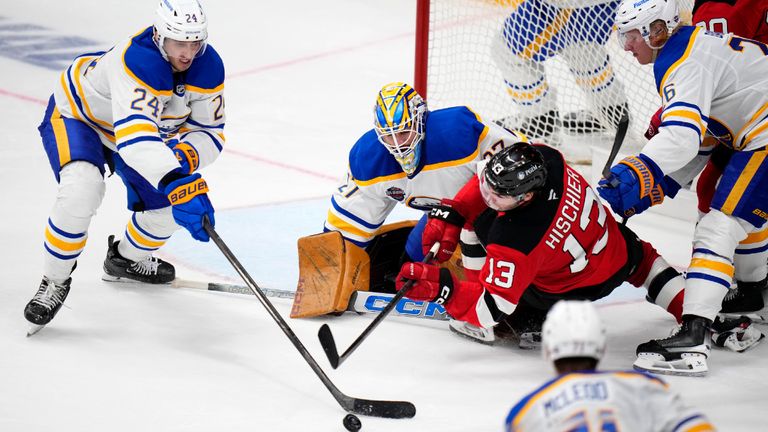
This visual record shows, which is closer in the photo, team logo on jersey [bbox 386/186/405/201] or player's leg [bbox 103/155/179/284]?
team logo on jersey [bbox 386/186/405/201]

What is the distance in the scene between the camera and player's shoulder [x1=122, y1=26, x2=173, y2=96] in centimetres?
351

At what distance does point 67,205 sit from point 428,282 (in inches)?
48.2

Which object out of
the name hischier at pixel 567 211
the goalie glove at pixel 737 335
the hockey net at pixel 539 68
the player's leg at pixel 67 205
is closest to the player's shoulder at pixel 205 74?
the player's leg at pixel 67 205

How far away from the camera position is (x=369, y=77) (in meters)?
7.10

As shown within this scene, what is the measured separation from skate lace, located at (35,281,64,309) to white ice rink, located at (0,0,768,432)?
12cm

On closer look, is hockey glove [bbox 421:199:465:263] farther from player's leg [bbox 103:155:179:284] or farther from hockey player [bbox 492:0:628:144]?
hockey player [bbox 492:0:628:144]

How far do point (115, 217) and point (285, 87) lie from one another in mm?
2225

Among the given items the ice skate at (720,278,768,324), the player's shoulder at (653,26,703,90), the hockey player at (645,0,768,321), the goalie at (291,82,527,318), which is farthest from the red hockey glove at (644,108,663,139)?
the ice skate at (720,278,768,324)

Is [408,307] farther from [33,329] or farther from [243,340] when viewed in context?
[33,329]

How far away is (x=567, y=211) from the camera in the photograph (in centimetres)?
327

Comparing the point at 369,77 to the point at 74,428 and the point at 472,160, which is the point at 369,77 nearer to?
the point at 472,160

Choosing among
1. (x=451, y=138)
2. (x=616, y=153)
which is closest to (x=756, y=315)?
(x=616, y=153)

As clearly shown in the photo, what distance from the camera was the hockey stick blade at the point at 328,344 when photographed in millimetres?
3223

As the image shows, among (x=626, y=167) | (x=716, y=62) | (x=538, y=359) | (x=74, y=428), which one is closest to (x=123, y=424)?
(x=74, y=428)
